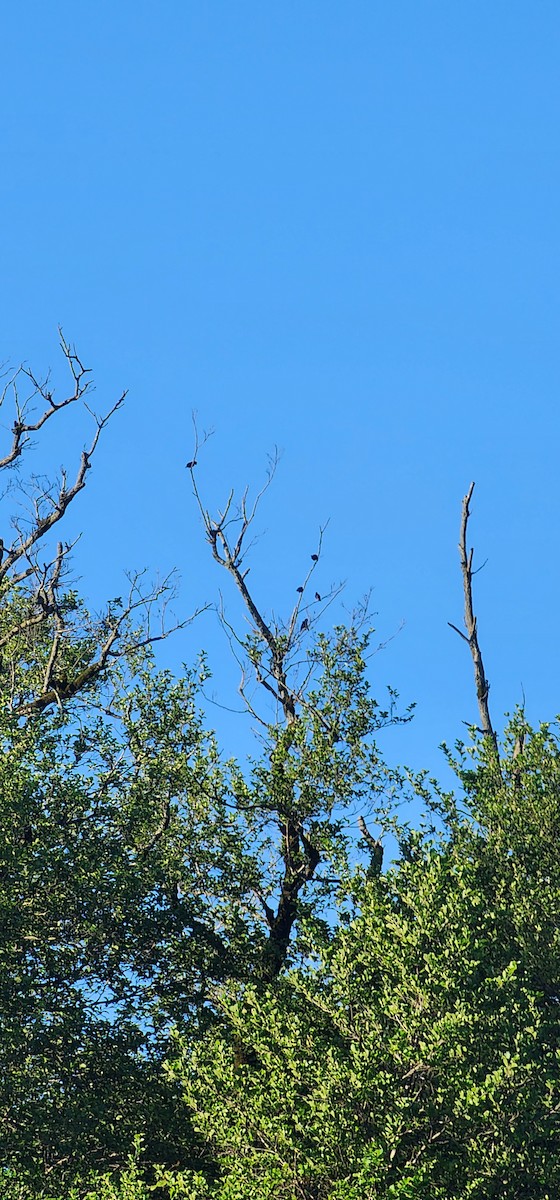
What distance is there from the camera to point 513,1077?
62.6 ft

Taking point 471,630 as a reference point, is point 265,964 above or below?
below

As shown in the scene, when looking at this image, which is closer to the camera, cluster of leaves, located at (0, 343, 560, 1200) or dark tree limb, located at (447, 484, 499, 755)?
cluster of leaves, located at (0, 343, 560, 1200)

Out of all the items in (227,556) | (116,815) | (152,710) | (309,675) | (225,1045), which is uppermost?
(227,556)

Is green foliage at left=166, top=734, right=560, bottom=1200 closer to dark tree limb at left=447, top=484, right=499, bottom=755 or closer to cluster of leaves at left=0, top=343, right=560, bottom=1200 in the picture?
cluster of leaves at left=0, top=343, right=560, bottom=1200

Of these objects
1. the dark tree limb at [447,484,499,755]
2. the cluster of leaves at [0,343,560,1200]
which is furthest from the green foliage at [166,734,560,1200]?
the dark tree limb at [447,484,499,755]

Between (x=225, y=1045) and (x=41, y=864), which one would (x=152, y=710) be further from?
(x=225, y=1045)

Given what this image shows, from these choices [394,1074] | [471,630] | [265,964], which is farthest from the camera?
[471,630]

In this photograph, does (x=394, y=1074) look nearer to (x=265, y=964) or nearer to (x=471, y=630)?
(x=265, y=964)

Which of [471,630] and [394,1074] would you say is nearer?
[394,1074]

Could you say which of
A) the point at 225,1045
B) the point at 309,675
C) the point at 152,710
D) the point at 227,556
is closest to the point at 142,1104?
the point at 225,1045

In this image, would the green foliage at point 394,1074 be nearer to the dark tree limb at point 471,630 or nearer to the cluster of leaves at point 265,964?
the cluster of leaves at point 265,964

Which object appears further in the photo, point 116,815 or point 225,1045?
point 116,815

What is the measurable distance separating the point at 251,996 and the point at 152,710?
7.53 metres

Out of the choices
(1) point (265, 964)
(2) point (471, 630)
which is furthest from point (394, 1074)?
(2) point (471, 630)
